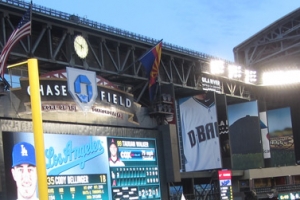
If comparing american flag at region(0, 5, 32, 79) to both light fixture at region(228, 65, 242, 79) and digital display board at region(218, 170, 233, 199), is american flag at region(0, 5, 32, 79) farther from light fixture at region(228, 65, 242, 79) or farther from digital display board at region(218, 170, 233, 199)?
light fixture at region(228, 65, 242, 79)

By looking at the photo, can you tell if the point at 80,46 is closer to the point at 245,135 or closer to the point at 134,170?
the point at 134,170

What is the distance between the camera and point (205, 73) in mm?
36594

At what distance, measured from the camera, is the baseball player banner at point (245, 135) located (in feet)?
139

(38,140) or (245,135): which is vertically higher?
(245,135)

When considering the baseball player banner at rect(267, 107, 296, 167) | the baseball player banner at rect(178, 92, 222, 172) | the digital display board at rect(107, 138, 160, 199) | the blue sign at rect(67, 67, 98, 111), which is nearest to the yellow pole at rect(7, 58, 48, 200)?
the blue sign at rect(67, 67, 98, 111)

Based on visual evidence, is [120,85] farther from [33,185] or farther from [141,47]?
[33,185]

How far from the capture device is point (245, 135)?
142 ft

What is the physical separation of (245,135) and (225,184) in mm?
10295

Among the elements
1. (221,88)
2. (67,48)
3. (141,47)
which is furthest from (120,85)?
(221,88)

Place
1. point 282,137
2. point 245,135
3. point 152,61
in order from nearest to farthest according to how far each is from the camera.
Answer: point 152,61 → point 245,135 → point 282,137

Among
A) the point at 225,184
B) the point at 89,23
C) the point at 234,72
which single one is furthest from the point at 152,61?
the point at 234,72

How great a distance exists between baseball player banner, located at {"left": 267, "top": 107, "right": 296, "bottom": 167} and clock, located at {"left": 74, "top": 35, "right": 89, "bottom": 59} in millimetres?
27233

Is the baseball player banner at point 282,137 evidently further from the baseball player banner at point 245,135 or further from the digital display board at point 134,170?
the digital display board at point 134,170

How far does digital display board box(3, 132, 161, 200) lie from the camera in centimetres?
2217
